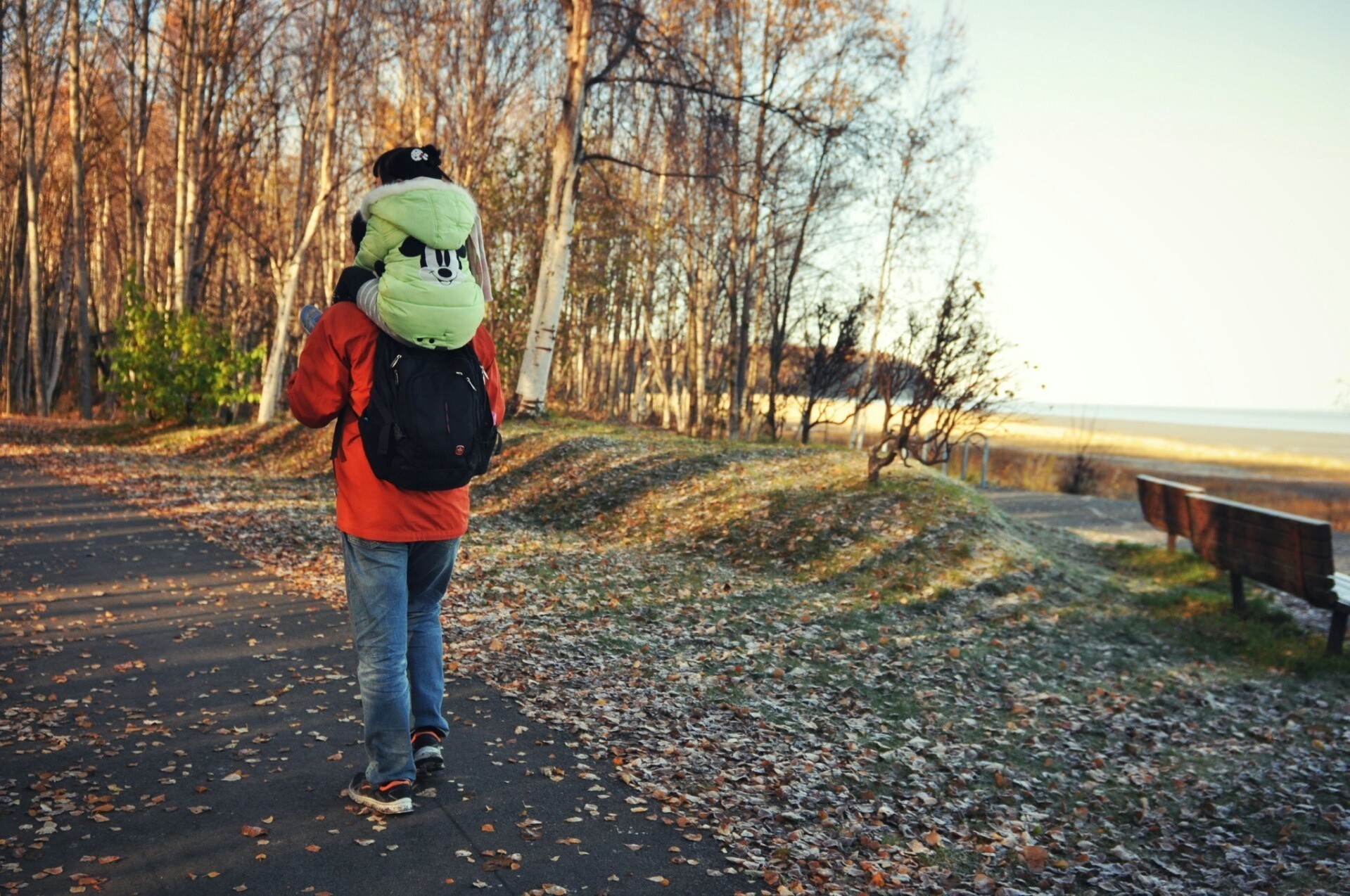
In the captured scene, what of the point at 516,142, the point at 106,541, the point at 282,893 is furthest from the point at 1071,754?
the point at 516,142

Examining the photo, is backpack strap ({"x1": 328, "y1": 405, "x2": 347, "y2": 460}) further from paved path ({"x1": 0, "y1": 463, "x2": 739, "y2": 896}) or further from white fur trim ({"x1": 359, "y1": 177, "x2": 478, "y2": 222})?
paved path ({"x1": 0, "y1": 463, "x2": 739, "y2": 896})

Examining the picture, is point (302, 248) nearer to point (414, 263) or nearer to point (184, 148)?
point (184, 148)

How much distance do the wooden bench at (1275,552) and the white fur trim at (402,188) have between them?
21.5ft

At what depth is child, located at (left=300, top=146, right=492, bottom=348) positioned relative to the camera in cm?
332

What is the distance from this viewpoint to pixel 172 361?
1789cm

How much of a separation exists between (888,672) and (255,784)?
4.10m

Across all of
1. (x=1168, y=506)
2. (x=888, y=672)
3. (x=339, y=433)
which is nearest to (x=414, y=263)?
(x=339, y=433)

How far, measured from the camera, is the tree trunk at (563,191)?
50.1 ft

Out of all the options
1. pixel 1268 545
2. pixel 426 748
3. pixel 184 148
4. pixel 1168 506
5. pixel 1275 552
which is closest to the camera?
pixel 426 748

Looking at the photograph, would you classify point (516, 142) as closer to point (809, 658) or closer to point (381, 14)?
point (381, 14)

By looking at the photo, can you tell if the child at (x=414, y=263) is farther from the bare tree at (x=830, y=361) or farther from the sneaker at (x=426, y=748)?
the bare tree at (x=830, y=361)

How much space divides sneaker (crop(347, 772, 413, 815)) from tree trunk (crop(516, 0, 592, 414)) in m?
12.4

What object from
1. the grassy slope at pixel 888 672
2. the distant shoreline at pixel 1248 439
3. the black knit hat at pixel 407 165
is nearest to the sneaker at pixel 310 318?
the black knit hat at pixel 407 165

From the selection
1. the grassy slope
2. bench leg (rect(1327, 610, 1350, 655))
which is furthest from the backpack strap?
bench leg (rect(1327, 610, 1350, 655))
